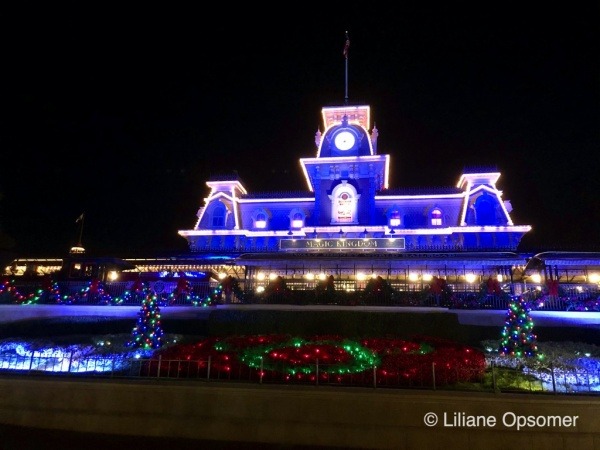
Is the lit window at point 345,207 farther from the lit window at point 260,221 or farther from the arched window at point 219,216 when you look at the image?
the arched window at point 219,216

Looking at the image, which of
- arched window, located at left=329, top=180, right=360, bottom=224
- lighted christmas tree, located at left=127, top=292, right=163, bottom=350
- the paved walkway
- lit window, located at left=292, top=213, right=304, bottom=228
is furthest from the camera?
lit window, located at left=292, top=213, right=304, bottom=228

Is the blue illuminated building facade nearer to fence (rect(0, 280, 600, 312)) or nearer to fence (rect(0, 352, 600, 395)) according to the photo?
fence (rect(0, 280, 600, 312))

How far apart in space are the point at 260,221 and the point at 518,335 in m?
26.6

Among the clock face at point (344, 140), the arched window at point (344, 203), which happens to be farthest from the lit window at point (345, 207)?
the clock face at point (344, 140)

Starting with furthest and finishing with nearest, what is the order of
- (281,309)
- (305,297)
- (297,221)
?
(297,221)
(305,297)
(281,309)

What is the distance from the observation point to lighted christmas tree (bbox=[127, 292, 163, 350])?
1589cm

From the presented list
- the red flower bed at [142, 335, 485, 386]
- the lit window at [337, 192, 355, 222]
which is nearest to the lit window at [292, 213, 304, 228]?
the lit window at [337, 192, 355, 222]

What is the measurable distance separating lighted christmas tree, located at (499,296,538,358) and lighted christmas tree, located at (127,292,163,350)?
13044 mm

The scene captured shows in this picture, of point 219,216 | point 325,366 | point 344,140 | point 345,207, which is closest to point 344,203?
point 345,207

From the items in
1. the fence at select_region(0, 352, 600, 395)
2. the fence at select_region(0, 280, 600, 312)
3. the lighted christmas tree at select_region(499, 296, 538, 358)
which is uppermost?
the fence at select_region(0, 280, 600, 312)

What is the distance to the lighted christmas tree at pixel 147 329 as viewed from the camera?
1589cm

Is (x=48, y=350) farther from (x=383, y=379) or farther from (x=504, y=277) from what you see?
(x=504, y=277)

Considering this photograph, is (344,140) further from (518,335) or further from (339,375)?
(339,375)

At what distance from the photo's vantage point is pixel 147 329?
16062mm
